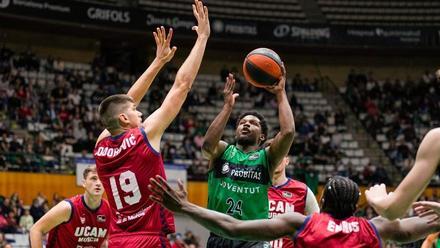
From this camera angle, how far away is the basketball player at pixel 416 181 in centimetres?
475

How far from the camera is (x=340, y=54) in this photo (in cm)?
3234

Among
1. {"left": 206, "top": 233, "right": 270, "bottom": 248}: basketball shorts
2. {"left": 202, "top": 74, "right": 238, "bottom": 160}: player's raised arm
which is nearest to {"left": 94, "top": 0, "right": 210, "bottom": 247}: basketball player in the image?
{"left": 202, "top": 74, "right": 238, "bottom": 160}: player's raised arm

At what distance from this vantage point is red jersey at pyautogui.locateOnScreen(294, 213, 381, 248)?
16.8 ft

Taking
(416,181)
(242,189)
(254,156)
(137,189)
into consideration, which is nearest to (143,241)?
(137,189)

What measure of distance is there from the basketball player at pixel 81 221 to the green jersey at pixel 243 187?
1.89 metres

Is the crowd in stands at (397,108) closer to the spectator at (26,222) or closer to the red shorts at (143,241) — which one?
the spectator at (26,222)

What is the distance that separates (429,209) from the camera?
16.9 feet

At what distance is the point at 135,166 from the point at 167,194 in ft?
5.49

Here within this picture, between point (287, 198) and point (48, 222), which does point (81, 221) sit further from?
point (287, 198)

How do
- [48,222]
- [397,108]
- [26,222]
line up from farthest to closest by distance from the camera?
[397,108], [26,222], [48,222]

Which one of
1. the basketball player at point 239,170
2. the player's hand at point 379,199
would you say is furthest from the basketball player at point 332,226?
the basketball player at point 239,170

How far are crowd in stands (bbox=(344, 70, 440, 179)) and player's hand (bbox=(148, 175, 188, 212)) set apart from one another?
2219 centimetres

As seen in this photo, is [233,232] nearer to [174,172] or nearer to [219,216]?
[219,216]

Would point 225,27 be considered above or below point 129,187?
above
